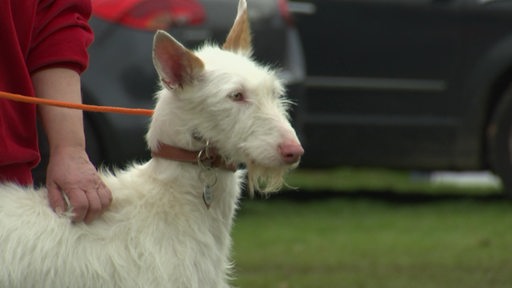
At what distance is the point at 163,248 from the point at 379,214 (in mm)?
8001

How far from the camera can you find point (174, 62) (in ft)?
12.9

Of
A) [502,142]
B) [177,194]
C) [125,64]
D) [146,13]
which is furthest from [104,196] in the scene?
[502,142]

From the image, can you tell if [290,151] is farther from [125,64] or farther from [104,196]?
[125,64]

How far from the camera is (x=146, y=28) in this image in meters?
9.15

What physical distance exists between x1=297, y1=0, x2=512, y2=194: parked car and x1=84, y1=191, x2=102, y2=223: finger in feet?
24.4

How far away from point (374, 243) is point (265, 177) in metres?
5.86

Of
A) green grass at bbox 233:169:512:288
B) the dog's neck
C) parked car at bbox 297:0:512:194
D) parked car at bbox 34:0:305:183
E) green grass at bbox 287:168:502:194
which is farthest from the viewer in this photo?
green grass at bbox 287:168:502:194

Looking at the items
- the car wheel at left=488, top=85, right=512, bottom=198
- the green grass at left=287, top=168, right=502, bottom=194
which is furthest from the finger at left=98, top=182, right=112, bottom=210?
the green grass at left=287, top=168, right=502, bottom=194

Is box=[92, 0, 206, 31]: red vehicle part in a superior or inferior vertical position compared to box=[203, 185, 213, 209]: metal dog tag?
inferior

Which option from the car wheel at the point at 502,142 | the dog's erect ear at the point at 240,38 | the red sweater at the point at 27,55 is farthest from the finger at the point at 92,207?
the car wheel at the point at 502,142

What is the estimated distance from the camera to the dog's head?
12.5ft

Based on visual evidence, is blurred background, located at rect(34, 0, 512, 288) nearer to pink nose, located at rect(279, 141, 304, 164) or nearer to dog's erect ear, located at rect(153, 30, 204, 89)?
dog's erect ear, located at rect(153, 30, 204, 89)

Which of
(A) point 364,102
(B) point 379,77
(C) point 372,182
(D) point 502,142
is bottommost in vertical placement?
(C) point 372,182

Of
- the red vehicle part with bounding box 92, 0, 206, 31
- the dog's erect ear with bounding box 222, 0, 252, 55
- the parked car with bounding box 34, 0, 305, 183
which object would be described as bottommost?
the parked car with bounding box 34, 0, 305, 183
